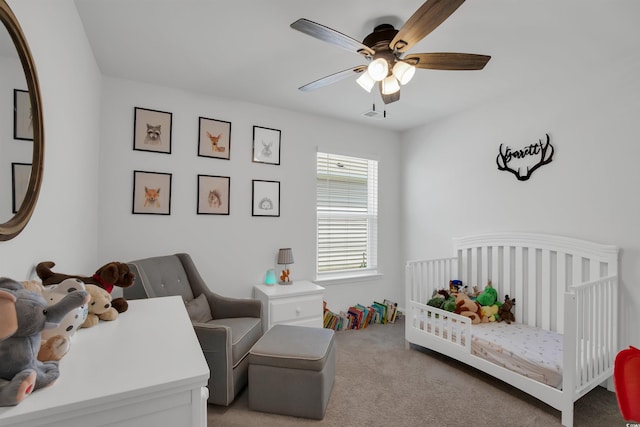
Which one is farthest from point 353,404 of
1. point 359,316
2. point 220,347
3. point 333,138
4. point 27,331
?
point 333,138

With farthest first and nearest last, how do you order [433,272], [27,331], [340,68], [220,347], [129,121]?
[433,272], [129,121], [340,68], [220,347], [27,331]

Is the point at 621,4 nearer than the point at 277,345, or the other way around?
the point at 621,4

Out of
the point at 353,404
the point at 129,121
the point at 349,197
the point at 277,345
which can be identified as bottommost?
the point at 353,404

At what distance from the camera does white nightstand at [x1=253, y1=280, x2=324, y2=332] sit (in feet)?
9.48

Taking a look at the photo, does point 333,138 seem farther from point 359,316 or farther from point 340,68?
point 359,316

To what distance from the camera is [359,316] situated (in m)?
3.63

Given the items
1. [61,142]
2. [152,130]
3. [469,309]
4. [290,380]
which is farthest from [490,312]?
[152,130]

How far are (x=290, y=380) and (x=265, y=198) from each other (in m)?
1.86

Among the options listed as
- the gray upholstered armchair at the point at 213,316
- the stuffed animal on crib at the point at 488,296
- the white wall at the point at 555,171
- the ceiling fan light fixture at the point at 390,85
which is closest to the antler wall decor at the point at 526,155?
the white wall at the point at 555,171

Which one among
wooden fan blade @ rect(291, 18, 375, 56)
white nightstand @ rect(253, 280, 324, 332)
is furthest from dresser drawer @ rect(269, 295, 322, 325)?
wooden fan blade @ rect(291, 18, 375, 56)

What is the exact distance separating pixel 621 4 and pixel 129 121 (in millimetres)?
3468

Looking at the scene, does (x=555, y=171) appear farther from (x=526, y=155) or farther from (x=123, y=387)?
(x=123, y=387)

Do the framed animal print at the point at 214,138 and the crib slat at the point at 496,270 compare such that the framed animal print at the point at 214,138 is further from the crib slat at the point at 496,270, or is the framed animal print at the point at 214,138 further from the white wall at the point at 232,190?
the crib slat at the point at 496,270

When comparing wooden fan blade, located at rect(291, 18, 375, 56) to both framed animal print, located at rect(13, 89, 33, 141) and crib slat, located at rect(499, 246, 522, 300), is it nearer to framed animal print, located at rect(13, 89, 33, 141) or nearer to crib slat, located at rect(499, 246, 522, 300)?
framed animal print, located at rect(13, 89, 33, 141)
